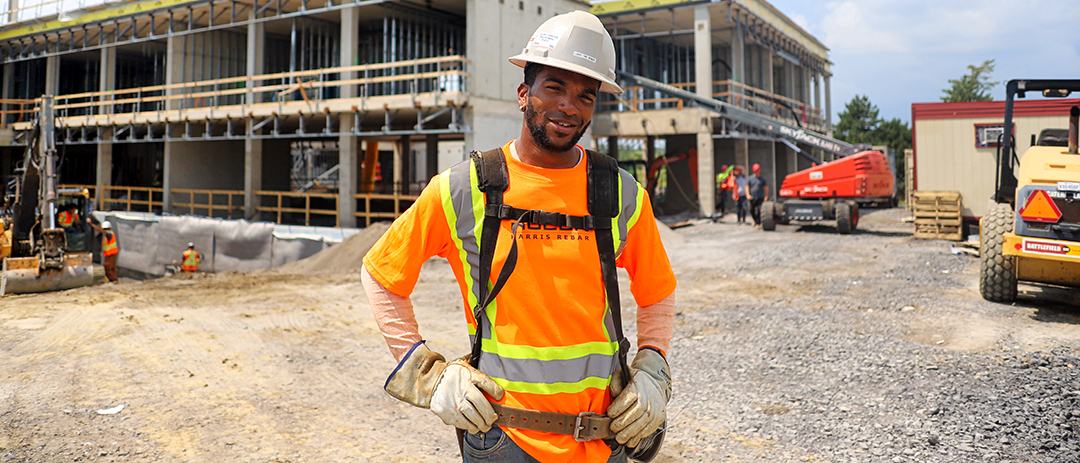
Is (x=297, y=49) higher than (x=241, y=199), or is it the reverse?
(x=297, y=49)

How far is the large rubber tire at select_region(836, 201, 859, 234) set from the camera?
50.1ft

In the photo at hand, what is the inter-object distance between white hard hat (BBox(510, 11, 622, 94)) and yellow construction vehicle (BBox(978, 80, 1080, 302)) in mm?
6963

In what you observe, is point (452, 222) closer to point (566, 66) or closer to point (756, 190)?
point (566, 66)

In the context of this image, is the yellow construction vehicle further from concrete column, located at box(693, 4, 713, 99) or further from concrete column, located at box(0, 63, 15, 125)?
concrete column, located at box(0, 63, 15, 125)

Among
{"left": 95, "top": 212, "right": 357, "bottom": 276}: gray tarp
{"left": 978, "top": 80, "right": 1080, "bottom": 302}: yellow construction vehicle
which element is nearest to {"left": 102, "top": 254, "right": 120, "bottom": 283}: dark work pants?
{"left": 95, "top": 212, "right": 357, "bottom": 276}: gray tarp

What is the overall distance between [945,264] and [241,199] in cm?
2483

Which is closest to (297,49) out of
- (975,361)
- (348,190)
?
(348,190)

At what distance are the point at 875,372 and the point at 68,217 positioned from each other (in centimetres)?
1801

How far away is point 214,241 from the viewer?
19156mm

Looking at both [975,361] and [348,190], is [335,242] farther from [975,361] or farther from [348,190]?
[975,361]

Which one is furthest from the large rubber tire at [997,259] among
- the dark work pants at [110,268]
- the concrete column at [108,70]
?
the concrete column at [108,70]

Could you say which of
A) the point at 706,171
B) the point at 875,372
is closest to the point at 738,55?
the point at 706,171

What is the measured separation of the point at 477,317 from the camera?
1796 millimetres

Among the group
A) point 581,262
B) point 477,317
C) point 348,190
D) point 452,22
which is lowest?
point 477,317
